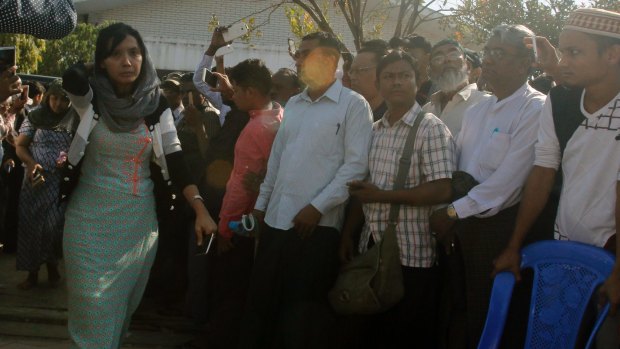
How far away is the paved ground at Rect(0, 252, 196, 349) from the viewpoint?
615 cm

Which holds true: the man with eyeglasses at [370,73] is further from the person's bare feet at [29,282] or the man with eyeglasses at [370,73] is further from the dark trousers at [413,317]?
the person's bare feet at [29,282]

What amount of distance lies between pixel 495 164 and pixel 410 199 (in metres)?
0.50

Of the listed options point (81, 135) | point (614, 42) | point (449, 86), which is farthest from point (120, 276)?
point (614, 42)

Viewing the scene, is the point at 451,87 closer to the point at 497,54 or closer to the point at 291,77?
the point at 497,54

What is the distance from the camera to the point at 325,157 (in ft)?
15.9

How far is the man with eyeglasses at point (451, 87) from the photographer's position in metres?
5.34

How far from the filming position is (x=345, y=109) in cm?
491

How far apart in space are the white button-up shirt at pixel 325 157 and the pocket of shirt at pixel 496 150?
0.77 metres

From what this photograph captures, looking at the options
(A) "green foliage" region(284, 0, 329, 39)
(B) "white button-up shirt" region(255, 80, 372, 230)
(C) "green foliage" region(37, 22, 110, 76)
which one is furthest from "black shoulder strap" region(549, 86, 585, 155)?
(C) "green foliage" region(37, 22, 110, 76)

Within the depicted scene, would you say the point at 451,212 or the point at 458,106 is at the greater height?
the point at 458,106

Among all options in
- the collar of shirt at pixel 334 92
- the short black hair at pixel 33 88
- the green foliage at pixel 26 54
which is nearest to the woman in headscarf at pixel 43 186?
the short black hair at pixel 33 88

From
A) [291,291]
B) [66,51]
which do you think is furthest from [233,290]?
[66,51]

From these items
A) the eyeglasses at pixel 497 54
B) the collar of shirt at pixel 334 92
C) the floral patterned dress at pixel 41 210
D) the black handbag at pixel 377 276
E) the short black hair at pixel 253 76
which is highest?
the eyeglasses at pixel 497 54

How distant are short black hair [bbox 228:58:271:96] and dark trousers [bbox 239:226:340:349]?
1.24 metres
